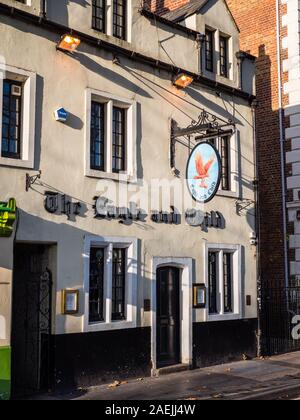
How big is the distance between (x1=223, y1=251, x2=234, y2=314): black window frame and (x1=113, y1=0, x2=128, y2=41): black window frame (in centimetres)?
612

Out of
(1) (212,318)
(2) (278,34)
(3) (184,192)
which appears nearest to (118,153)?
(3) (184,192)

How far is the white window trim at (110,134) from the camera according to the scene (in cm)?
1173

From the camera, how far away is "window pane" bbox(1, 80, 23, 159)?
1062cm

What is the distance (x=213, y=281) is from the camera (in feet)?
48.0

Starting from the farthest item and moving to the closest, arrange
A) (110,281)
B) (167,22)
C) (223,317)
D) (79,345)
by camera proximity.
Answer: (223,317), (167,22), (110,281), (79,345)

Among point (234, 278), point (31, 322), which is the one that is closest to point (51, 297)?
point (31, 322)

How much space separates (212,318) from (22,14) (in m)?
8.31

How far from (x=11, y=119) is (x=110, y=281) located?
3.85 metres

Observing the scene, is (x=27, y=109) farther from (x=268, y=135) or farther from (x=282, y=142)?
(x=268, y=135)

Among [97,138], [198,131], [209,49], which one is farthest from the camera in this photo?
[209,49]

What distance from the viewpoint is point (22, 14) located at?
10695 millimetres

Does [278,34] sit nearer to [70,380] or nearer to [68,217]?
[68,217]

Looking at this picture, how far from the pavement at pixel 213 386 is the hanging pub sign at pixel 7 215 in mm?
3169

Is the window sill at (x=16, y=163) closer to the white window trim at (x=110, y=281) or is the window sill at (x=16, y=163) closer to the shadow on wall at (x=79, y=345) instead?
the shadow on wall at (x=79, y=345)
